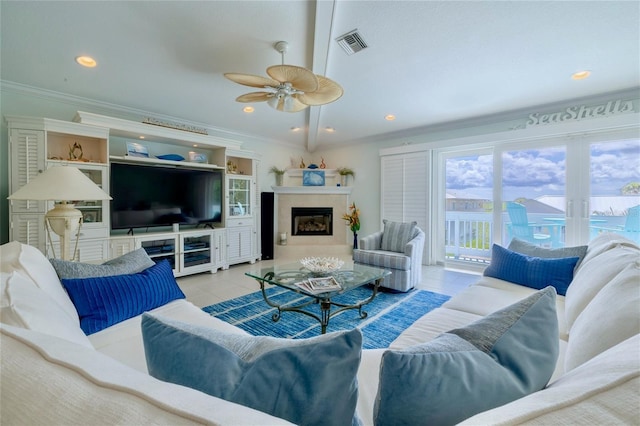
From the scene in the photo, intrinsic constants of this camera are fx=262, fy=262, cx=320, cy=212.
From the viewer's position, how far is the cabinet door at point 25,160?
106 inches

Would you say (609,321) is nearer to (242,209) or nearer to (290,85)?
(290,85)

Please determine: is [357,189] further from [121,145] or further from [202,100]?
[121,145]

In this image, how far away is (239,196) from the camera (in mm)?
4652

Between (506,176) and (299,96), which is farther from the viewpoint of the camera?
(506,176)

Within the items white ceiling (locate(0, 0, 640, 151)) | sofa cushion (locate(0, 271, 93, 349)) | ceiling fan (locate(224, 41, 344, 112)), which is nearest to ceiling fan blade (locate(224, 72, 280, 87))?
ceiling fan (locate(224, 41, 344, 112))

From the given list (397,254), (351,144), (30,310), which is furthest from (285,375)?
(351,144)

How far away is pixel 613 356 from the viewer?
A: 1.54ft

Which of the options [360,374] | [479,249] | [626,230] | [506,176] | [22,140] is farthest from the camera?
[479,249]

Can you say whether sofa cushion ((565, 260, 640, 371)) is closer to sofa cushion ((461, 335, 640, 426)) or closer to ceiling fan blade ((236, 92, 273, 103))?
sofa cushion ((461, 335, 640, 426))

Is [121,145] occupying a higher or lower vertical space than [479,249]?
higher

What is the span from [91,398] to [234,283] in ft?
11.3

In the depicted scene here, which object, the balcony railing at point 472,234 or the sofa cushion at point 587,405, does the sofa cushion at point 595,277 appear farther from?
the balcony railing at point 472,234

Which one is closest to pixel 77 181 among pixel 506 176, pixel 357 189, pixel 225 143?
pixel 225 143

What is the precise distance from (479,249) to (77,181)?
5314 millimetres
